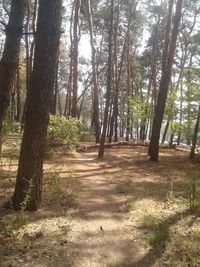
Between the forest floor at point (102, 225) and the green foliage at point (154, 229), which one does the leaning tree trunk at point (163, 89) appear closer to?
the forest floor at point (102, 225)

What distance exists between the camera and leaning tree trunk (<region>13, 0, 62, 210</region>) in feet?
21.8

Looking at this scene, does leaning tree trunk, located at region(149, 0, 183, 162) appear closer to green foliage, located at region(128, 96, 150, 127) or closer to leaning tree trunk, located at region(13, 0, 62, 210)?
green foliage, located at region(128, 96, 150, 127)

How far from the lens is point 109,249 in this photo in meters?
5.73

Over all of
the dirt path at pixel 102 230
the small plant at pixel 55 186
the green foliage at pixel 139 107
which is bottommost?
the dirt path at pixel 102 230

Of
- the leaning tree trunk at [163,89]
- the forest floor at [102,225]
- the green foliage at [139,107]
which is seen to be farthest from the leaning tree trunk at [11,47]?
the green foliage at [139,107]

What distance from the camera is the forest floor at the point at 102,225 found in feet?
17.7

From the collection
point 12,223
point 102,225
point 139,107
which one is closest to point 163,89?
point 139,107

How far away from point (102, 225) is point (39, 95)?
8.96 ft

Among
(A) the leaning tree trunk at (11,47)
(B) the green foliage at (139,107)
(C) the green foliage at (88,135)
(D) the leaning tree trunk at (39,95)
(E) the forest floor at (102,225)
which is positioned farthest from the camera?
(C) the green foliage at (88,135)

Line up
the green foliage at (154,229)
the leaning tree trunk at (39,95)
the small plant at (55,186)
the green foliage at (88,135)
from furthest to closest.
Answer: the green foliage at (88,135)
the small plant at (55,186)
the leaning tree trunk at (39,95)
the green foliage at (154,229)

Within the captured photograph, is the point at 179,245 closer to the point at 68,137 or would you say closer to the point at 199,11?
the point at 68,137

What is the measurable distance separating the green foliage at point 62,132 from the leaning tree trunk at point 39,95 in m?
7.12

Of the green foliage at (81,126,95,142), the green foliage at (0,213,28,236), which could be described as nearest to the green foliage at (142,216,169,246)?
the green foliage at (0,213,28,236)

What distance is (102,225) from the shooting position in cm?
673
